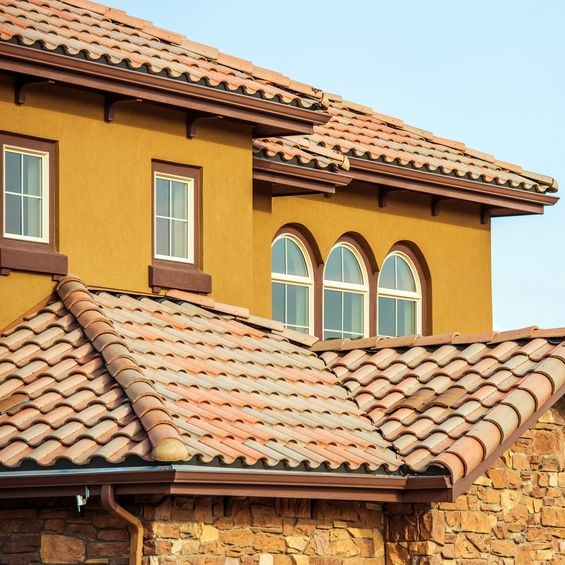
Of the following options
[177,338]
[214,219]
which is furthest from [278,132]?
[177,338]

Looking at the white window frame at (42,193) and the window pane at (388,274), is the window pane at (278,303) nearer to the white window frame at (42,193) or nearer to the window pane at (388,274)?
the window pane at (388,274)

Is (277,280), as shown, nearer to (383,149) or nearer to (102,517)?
(383,149)

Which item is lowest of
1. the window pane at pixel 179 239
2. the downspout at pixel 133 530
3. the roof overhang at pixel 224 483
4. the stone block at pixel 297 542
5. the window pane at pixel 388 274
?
the stone block at pixel 297 542

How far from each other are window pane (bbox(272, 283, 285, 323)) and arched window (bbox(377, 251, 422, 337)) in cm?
161

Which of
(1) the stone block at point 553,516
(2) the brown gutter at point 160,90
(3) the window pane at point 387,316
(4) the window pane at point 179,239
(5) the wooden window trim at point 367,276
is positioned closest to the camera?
(2) the brown gutter at point 160,90

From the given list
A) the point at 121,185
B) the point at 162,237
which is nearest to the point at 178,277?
the point at 162,237

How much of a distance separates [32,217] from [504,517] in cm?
573

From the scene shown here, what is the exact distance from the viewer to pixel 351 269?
64.7 feet

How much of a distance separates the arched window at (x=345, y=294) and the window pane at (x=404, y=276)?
2.38ft

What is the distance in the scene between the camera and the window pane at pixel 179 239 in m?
16.8

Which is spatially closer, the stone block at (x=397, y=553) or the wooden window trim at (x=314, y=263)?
the stone block at (x=397, y=553)

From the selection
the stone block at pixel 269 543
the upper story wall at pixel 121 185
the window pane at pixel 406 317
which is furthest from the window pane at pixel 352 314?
the stone block at pixel 269 543

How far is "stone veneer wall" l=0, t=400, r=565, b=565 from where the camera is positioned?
40.6 ft

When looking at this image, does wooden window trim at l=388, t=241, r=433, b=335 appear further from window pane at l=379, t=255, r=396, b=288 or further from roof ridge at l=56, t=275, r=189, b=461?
roof ridge at l=56, t=275, r=189, b=461
